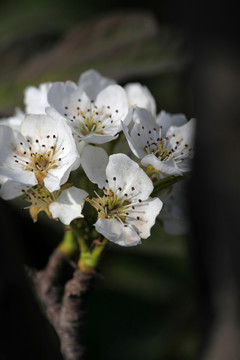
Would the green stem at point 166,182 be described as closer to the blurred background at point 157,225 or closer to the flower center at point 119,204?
the flower center at point 119,204

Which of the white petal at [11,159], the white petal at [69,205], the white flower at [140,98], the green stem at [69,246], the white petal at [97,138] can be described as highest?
the white petal at [97,138]

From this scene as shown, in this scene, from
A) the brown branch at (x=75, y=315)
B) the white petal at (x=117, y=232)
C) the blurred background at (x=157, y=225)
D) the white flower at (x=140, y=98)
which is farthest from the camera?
the white flower at (x=140, y=98)

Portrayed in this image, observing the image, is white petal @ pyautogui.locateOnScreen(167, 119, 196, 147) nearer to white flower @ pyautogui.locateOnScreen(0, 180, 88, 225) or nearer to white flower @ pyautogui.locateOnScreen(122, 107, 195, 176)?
white flower @ pyautogui.locateOnScreen(122, 107, 195, 176)

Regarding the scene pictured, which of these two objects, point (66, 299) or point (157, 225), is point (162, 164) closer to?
point (66, 299)

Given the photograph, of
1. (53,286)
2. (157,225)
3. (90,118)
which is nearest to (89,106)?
(90,118)

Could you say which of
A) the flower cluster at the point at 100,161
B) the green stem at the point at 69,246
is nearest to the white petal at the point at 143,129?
the flower cluster at the point at 100,161

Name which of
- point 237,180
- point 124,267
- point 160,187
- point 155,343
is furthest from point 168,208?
point 124,267

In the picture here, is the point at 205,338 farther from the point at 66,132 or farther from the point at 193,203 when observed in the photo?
the point at 66,132
